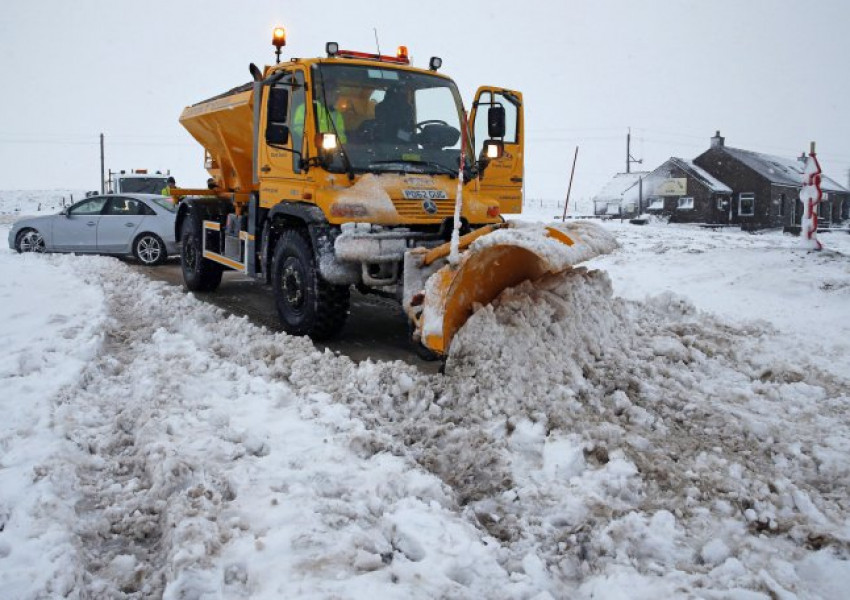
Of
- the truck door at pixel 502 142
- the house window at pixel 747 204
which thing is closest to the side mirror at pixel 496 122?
the truck door at pixel 502 142

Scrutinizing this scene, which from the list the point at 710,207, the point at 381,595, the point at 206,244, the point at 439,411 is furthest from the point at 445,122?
the point at 710,207

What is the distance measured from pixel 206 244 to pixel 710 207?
39.3m

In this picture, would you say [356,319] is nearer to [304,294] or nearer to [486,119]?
[304,294]

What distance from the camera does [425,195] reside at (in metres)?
5.86

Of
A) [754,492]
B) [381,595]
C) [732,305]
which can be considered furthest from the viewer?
[732,305]

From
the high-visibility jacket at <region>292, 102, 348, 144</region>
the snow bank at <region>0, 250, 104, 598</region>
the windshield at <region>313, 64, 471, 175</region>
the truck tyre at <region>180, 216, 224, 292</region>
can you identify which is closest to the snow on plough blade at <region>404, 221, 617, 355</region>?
the windshield at <region>313, 64, 471, 175</region>

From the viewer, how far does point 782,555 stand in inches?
102

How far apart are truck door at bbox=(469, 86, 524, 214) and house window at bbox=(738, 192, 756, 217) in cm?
3904

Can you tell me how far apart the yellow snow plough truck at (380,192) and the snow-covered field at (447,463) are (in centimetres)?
42

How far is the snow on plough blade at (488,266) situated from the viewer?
409 centimetres

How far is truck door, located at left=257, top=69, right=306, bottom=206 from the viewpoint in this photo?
229 inches

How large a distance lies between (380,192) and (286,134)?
1.14 m

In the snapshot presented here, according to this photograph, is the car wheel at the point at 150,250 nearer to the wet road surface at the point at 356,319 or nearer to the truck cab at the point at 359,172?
the wet road surface at the point at 356,319

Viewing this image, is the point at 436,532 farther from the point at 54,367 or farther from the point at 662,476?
the point at 54,367
